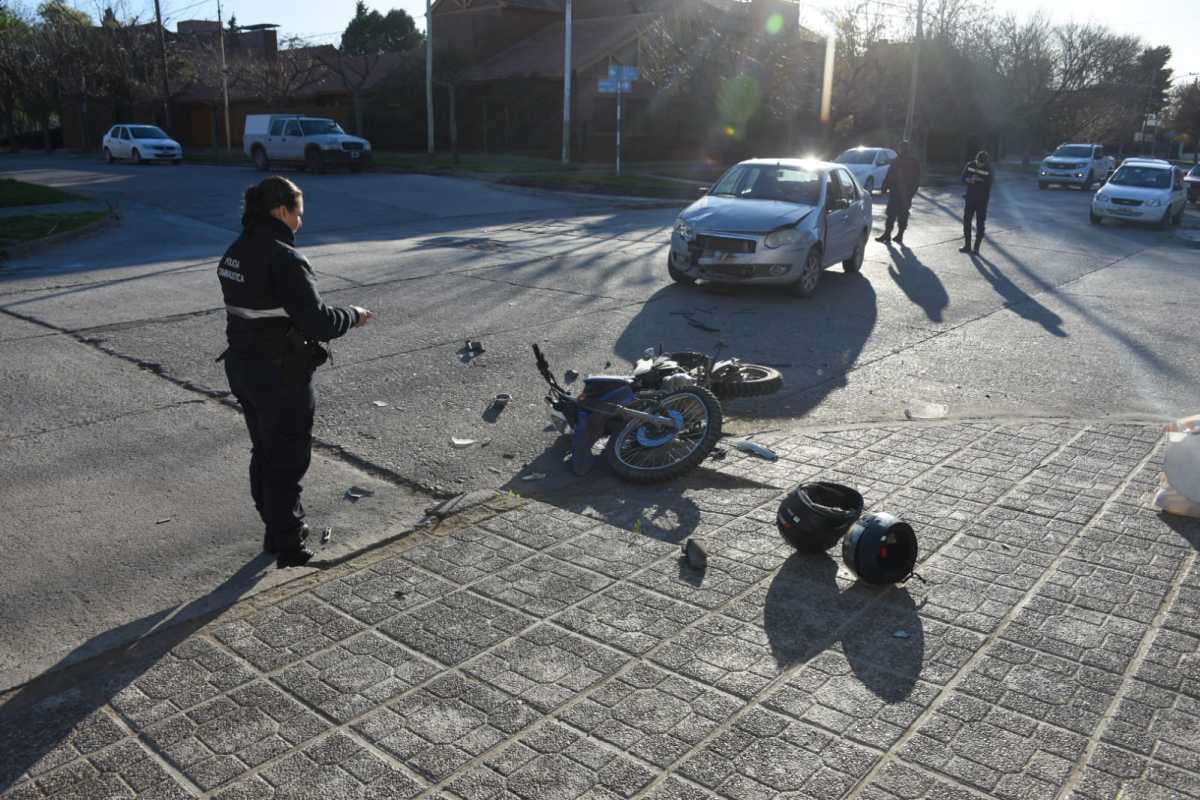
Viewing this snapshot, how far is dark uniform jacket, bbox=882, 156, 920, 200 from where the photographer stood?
18.1 m

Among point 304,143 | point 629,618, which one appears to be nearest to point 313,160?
point 304,143

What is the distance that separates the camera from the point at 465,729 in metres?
3.57

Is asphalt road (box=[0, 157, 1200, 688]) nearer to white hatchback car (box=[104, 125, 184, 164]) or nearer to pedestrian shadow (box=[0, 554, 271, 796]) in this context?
pedestrian shadow (box=[0, 554, 271, 796])

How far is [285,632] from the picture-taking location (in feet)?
13.9

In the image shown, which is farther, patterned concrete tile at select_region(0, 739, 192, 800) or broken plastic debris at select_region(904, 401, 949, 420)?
broken plastic debris at select_region(904, 401, 949, 420)

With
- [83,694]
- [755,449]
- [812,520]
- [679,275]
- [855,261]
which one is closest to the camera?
[83,694]

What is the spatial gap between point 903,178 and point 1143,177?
10532 millimetres

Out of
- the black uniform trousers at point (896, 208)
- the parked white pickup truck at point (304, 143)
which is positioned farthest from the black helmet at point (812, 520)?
the parked white pickup truck at point (304, 143)

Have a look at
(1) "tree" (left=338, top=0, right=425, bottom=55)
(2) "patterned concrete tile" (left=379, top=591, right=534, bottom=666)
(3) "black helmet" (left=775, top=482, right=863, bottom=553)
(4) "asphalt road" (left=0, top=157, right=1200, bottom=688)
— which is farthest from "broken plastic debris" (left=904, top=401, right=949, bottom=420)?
(1) "tree" (left=338, top=0, right=425, bottom=55)

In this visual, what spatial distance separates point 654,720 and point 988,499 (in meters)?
3.10

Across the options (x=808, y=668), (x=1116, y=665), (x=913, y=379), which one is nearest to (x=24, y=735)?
(x=808, y=668)

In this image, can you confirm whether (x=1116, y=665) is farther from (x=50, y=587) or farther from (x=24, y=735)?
(x=50, y=587)

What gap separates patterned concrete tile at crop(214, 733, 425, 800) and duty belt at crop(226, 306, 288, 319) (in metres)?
2.06

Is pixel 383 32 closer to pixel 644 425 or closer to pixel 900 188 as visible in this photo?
pixel 900 188
